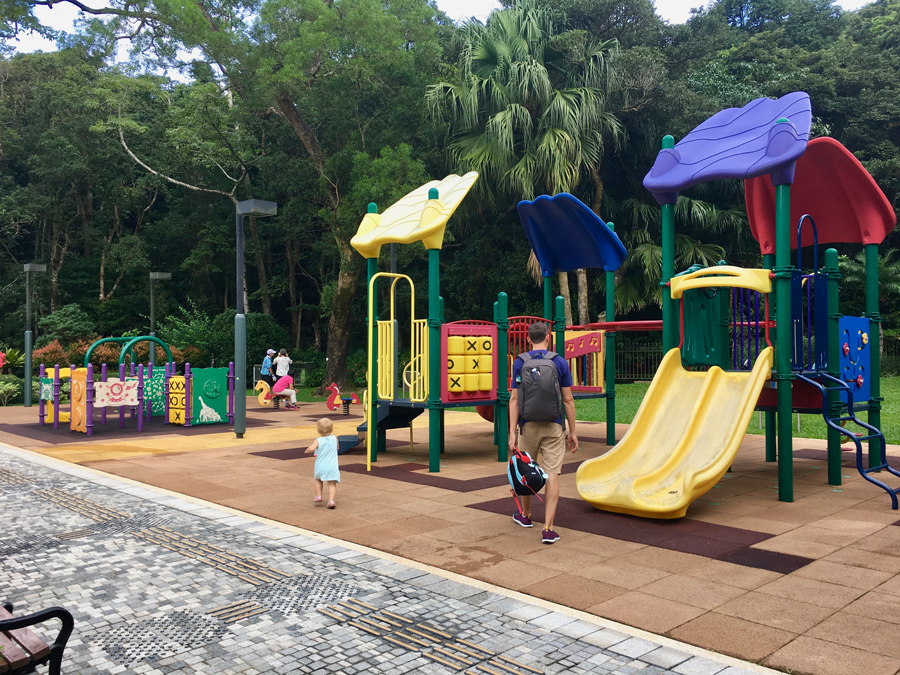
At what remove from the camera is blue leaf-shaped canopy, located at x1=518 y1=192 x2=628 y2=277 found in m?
12.4

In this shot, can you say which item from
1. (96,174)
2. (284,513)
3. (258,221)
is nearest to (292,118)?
(258,221)

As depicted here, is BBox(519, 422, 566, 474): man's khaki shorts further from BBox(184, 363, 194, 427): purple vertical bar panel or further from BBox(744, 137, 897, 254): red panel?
BBox(184, 363, 194, 427): purple vertical bar panel

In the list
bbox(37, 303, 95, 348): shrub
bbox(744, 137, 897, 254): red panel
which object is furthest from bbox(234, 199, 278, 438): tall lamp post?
bbox(37, 303, 95, 348): shrub

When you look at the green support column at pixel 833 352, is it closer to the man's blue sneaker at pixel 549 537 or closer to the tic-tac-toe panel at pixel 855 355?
the tic-tac-toe panel at pixel 855 355

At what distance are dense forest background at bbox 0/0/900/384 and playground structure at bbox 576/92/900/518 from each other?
41.9 feet

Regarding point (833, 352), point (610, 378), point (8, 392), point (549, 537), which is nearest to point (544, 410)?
point (549, 537)

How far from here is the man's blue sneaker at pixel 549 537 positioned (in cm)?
598

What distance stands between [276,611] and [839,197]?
937 cm

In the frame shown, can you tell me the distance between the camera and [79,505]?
7609 mm

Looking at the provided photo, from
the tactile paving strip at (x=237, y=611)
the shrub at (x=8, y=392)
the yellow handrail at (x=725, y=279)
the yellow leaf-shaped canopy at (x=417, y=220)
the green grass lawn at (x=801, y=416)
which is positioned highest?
the yellow leaf-shaped canopy at (x=417, y=220)

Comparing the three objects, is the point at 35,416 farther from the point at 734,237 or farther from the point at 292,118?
the point at 734,237

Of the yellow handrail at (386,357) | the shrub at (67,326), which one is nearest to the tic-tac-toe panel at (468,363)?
the yellow handrail at (386,357)

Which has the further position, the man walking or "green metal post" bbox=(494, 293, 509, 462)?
"green metal post" bbox=(494, 293, 509, 462)

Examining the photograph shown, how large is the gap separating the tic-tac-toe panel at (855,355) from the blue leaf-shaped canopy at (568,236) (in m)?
3.85
